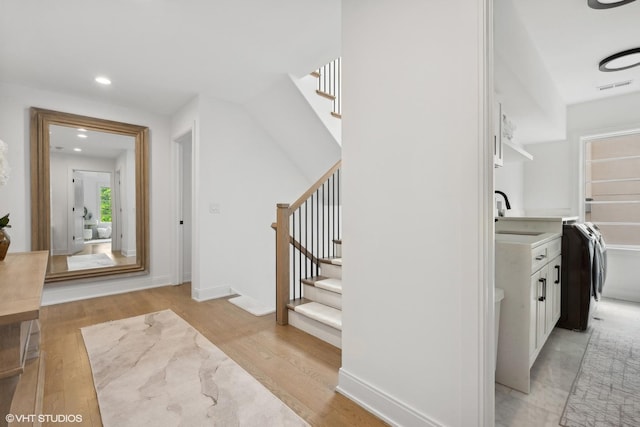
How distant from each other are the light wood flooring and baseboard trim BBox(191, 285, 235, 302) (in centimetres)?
113

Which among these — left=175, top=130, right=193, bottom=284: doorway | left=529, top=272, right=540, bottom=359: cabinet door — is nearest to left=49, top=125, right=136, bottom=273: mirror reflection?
left=175, top=130, right=193, bottom=284: doorway

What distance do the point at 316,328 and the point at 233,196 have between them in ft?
6.92

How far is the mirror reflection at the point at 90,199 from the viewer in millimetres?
3457

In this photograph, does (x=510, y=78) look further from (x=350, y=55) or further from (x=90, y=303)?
(x=90, y=303)

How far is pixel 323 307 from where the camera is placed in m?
2.66

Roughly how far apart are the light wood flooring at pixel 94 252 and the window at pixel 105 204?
0.34 metres

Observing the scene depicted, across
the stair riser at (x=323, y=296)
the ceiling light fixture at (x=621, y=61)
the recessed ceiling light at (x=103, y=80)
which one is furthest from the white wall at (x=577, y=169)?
the recessed ceiling light at (x=103, y=80)

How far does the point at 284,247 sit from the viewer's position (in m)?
2.84

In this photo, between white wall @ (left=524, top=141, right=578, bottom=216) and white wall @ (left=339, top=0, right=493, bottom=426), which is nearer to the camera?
white wall @ (left=339, top=0, right=493, bottom=426)

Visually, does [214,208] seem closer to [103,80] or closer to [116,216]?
[116,216]

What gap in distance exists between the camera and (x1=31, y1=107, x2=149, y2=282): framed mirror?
330cm

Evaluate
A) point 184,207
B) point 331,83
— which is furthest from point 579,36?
point 184,207

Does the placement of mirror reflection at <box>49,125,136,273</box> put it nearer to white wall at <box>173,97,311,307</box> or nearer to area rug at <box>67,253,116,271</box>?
area rug at <box>67,253,116,271</box>

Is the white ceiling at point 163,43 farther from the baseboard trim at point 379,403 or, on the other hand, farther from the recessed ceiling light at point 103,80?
the baseboard trim at point 379,403
